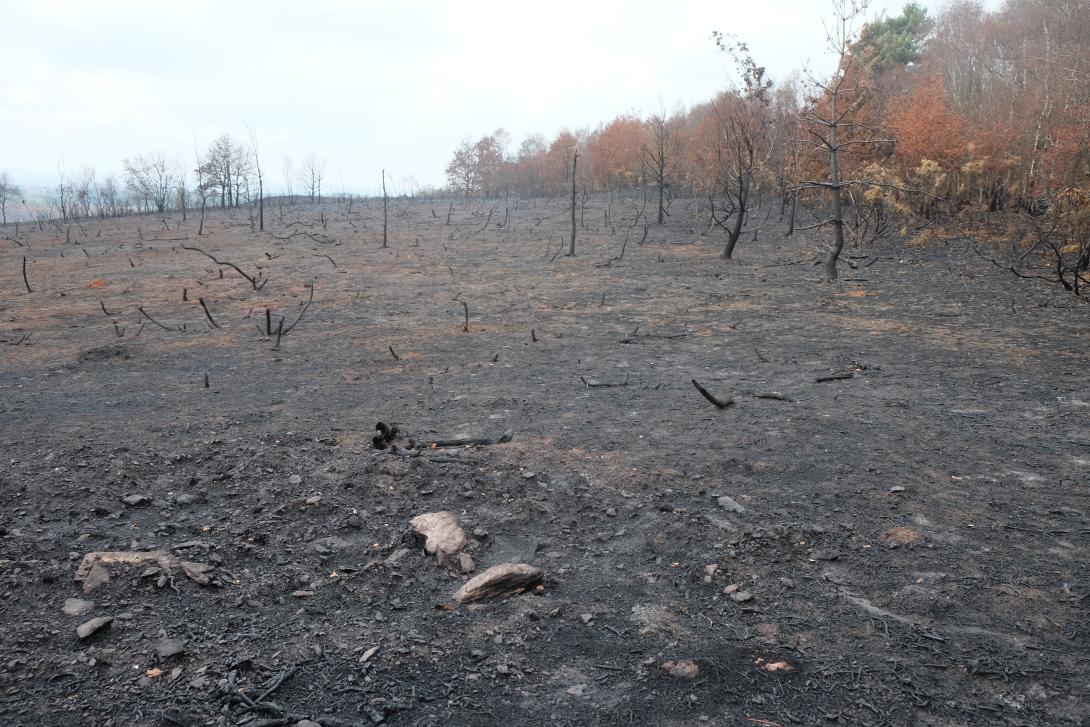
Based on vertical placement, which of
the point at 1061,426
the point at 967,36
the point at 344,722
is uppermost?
the point at 967,36

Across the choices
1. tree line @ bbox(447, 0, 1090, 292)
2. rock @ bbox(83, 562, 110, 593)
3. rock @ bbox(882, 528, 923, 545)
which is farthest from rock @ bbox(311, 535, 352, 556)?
tree line @ bbox(447, 0, 1090, 292)

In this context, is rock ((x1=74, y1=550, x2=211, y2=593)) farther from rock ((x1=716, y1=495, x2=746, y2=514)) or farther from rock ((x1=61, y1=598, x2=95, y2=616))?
rock ((x1=716, y1=495, x2=746, y2=514))

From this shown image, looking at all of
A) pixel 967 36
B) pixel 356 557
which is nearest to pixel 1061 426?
pixel 356 557

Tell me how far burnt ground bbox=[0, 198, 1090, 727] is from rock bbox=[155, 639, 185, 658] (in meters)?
0.05

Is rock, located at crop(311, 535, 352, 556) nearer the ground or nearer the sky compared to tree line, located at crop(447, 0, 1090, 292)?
nearer the ground

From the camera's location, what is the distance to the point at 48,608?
3471mm

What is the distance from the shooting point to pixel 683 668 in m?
3.15

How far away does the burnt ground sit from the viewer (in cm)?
301

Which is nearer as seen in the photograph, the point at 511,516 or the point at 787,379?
the point at 511,516

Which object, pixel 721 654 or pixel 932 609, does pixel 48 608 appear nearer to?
pixel 721 654

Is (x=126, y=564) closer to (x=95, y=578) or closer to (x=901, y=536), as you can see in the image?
(x=95, y=578)

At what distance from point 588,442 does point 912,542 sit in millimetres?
2739

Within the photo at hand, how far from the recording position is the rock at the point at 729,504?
15.5 feet

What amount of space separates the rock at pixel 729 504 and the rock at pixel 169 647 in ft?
11.1
